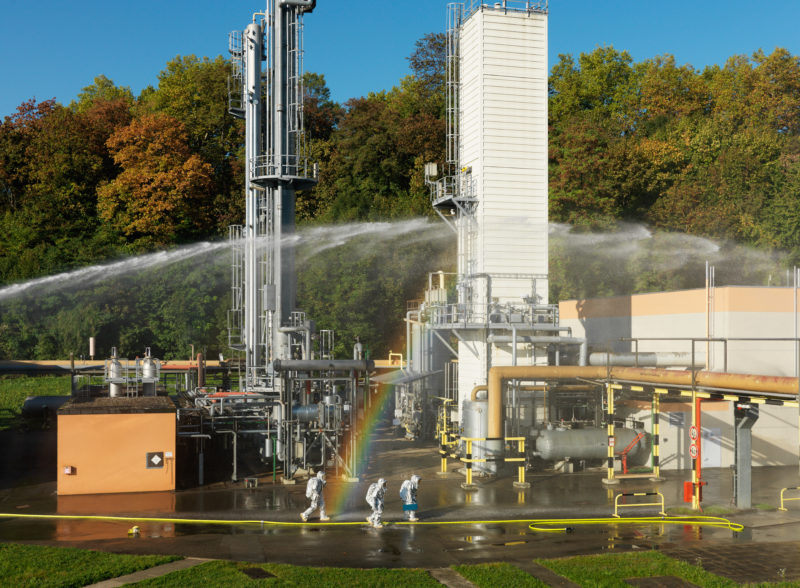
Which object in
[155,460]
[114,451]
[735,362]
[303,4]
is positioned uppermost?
[303,4]

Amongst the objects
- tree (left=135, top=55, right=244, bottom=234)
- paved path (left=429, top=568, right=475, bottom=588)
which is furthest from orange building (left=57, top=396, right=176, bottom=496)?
tree (left=135, top=55, right=244, bottom=234)

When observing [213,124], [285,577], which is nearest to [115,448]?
[285,577]

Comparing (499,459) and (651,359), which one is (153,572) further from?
(651,359)

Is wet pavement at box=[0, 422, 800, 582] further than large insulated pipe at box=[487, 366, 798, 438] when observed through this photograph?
Answer: No

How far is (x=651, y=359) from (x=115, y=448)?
21034mm

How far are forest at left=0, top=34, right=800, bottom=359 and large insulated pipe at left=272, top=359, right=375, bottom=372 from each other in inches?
1056

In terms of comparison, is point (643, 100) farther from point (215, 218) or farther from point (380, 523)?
point (380, 523)

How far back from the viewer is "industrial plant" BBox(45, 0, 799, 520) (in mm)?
32969

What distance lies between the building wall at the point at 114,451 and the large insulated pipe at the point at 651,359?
56.9 ft

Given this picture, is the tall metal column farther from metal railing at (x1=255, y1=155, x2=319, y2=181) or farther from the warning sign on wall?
the warning sign on wall

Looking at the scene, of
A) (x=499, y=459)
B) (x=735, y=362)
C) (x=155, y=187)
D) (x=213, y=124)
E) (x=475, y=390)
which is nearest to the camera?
(x=499, y=459)

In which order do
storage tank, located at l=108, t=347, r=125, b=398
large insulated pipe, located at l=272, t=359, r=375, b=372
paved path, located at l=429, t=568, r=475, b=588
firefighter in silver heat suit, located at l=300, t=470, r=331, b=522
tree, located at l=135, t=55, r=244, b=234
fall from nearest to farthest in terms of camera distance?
paved path, located at l=429, t=568, r=475, b=588
firefighter in silver heat suit, located at l=300, t=470, r=331, b=522
large insulated pipe, located at l=272, t=359, r=375, b=372
storage tank, located at l=108, t=347, r=125, b=398
tree, located at l=135, t=55, r=244, b=234

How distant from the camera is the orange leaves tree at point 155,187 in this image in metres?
74.3

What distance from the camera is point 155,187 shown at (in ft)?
248
